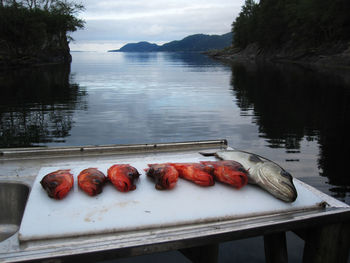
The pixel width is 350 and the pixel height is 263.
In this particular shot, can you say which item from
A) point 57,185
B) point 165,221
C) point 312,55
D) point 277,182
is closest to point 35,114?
point 57,185

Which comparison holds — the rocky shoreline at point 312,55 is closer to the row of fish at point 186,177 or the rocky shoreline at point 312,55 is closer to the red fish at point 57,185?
the row of fish at point 186,177

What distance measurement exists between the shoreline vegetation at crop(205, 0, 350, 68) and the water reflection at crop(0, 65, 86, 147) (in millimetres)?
43892

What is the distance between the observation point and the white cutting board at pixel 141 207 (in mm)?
3693

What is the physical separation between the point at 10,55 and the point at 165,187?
2300 inches

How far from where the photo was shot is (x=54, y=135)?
13.7 m

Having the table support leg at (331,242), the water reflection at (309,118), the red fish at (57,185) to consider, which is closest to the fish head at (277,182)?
the table support leg at (331,242)

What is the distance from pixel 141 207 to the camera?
409 cm

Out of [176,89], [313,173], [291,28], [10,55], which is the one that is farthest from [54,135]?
[291,28]

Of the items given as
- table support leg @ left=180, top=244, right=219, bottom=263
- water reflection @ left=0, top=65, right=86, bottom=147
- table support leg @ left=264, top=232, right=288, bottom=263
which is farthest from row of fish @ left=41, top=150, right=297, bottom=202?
water reflection @ left=0, top=65, right=86, bottom=147

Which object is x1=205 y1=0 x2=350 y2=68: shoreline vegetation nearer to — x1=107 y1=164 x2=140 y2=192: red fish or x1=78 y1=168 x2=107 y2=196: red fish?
x1=107 y1=164 x2=140 y2=192: red fish

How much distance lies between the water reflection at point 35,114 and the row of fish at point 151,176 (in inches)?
348

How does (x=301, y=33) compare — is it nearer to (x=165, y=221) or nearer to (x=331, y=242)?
(x=331, y=242)

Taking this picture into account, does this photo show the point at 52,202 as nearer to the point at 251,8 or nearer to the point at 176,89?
the point at 176,89

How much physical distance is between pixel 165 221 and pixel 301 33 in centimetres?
8122
